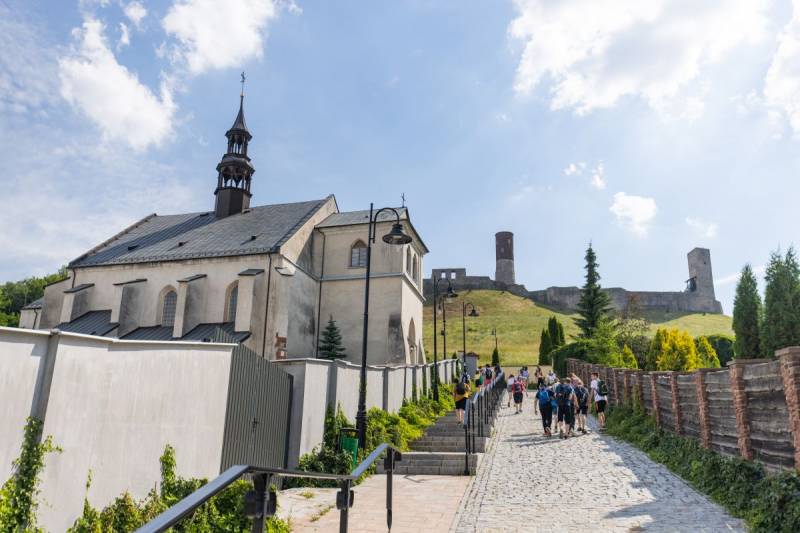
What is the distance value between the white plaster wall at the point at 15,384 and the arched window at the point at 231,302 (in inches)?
909

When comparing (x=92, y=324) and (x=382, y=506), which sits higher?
(x=92, y=324)

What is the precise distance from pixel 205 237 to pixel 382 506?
84.2ft

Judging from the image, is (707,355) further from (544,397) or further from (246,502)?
(246,502)

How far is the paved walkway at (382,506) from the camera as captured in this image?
8.25 metres

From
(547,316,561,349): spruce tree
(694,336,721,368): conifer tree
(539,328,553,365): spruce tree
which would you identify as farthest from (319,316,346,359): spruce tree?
(547,316,561,349): spruce tree

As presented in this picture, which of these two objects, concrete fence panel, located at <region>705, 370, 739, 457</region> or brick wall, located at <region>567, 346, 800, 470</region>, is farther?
concrete fence panel, located at <region>705, 370, 739, 457</region>

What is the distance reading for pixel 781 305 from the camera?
2097 centimetres

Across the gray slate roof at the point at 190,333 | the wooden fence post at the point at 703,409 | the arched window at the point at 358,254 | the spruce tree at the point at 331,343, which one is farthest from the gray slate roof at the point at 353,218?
the wooden fence post at the point at 703,409

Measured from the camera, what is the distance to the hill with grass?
200ft

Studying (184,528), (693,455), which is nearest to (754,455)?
(693,455)

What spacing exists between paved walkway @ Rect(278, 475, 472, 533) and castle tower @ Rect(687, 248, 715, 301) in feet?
314

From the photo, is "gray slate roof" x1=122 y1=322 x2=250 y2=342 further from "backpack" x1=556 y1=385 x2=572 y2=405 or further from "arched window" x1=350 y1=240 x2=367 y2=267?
"backpack" x1=556 y1=385 x2=572 y2=405

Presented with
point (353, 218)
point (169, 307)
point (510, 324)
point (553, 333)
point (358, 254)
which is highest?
point (353, 218)

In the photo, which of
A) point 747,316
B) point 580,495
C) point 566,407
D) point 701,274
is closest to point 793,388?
point 580,495
